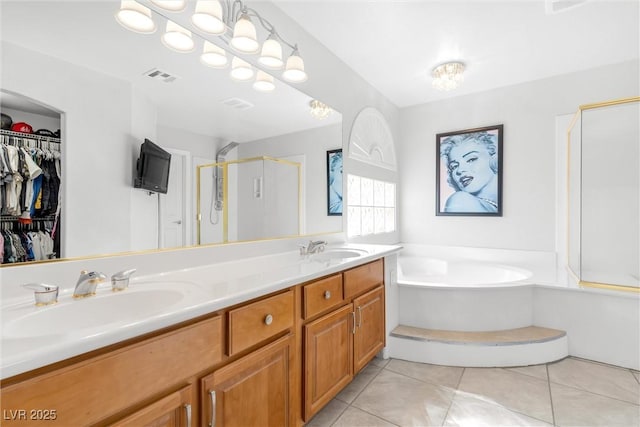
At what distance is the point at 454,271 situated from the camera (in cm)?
330

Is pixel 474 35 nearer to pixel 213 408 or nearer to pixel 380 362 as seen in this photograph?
pixel 380 362

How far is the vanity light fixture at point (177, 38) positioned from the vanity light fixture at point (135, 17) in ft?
0.21

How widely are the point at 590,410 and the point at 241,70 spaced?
273 cm

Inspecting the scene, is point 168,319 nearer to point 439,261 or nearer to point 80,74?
point 80,74

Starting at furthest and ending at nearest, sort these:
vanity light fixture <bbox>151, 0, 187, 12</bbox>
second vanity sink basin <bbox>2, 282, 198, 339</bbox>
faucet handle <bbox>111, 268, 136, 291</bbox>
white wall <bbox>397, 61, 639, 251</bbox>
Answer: white wall <bbox>397, 61, 639, 251</bbox>
vanity light fixture <bbox>151, 0, 187, 12</bbox>
faucet handle <bbox>111, 268, 136, 291</bbox>
second vanity sink basin <bbox>2, 282, 198, 339</bbox>

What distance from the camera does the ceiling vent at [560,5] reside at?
1.91 meters

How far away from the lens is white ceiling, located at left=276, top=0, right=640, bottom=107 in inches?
77.7

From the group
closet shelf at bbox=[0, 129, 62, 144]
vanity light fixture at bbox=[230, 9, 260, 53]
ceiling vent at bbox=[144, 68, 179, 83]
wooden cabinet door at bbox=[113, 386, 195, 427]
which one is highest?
vanity light fixture at bbox=[230, 9, 260, 53]

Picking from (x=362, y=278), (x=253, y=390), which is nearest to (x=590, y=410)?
(x=362, y=278)

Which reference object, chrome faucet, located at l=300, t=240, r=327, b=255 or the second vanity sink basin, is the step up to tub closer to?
chrome faucet, located at l=300, t=240, r=327, b=255

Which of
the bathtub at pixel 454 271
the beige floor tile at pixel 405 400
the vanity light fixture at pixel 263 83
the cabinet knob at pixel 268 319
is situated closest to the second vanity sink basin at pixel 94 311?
the cabinet knob at pixel 268 319

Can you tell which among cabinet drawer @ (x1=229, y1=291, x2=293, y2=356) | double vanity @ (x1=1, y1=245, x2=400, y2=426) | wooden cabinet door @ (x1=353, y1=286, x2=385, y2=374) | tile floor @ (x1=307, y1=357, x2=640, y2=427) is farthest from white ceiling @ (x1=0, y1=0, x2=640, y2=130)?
tile floor @ (x1=307, y1=357, x2=640, y2=427)

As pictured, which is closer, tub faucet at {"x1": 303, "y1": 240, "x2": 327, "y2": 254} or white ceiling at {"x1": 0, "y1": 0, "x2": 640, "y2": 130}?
white ceiling at {"x1": 0, "y1": 0, "x2": 640, "y2": 130}

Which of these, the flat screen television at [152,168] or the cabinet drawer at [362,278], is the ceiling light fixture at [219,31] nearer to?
the flat screen television at [152,168]
